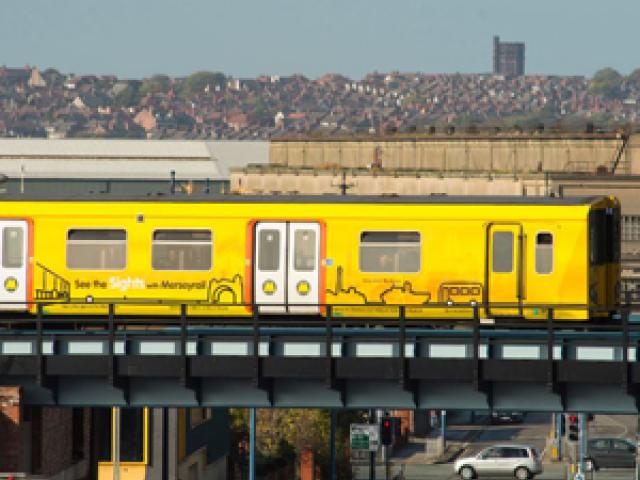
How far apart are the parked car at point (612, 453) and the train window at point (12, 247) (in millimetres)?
52237

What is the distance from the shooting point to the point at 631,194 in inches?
4353

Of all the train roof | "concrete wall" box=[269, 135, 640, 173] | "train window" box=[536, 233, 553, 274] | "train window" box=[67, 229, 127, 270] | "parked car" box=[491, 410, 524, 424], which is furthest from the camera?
"concrete wall" box=[269, 135, 640, 173]

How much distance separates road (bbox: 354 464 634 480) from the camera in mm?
91088

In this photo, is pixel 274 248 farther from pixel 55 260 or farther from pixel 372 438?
pixel 372 438

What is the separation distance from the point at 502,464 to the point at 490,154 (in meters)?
44.6

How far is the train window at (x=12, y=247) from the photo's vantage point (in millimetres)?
47875

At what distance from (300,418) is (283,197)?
3346cm

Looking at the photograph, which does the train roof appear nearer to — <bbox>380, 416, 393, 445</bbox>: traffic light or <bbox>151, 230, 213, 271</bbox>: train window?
<bbox>151, 230, 213, 271</bbox>: train window

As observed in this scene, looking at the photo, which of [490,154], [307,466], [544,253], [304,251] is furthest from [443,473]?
[544,253]

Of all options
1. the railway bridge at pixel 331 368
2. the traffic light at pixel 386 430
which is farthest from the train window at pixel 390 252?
the traffic light at pixel 386 430

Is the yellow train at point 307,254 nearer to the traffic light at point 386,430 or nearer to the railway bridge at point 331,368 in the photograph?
the railway bridge at point 331,368

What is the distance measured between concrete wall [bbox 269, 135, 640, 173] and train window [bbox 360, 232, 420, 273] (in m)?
73.2

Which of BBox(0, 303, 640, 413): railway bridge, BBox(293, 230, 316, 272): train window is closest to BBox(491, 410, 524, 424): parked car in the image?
BBox(293, 230, 316, 272): train window

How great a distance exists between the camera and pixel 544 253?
46656 mm
